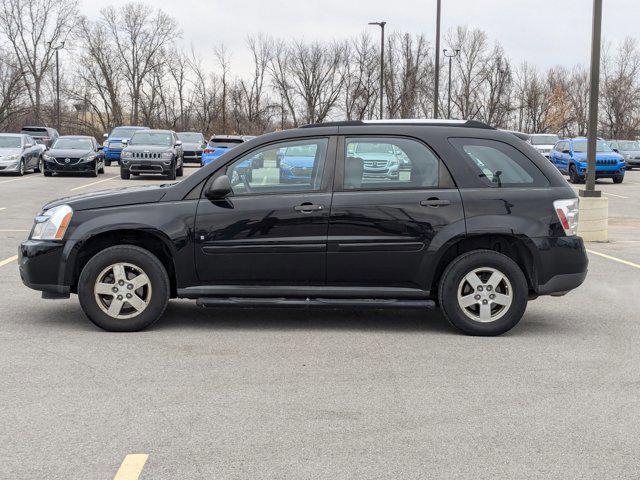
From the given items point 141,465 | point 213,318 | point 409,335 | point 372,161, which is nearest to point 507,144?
point 372,161

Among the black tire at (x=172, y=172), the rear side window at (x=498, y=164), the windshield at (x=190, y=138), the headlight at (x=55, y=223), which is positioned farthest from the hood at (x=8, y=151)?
the rear side window at (x=498, y=164)

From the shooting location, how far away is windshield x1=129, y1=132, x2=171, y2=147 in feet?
94.0

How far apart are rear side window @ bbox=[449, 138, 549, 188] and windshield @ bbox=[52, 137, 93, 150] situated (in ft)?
81.6

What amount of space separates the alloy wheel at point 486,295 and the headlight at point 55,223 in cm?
317

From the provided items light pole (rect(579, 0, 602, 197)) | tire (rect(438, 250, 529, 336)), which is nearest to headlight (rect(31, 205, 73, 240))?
tire (rect(438, 250, 529, 336))

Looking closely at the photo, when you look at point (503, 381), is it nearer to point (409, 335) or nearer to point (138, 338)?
point (409, 335)

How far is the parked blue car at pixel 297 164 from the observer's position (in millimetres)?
6898

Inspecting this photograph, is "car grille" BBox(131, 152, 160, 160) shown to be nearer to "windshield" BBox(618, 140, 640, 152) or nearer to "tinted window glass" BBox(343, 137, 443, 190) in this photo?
"tinted window glass" BBox(343, 137, 443, 190)

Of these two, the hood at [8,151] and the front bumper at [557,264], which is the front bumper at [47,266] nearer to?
the front bumper at [557,264]

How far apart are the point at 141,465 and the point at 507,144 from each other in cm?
427

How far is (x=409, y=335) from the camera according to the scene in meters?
6.82

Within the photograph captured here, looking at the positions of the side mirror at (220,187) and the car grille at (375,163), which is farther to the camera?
the car grille at (375,163)

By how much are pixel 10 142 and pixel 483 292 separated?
2725 centimetres

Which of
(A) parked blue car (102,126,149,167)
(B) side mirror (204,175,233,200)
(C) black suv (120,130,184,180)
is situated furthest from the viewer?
(A) parked blue car (102,126,149,167)
